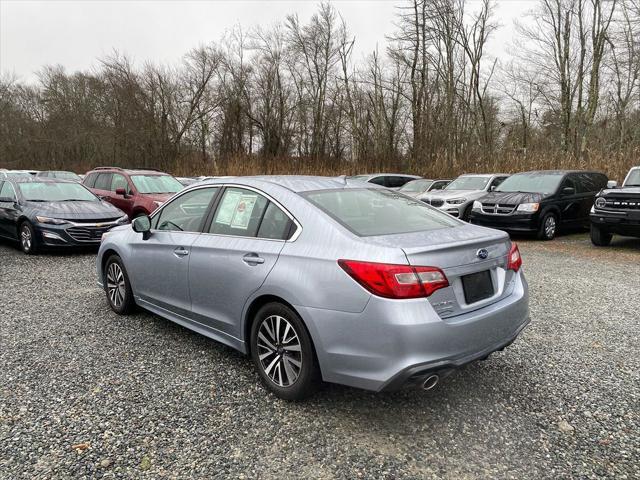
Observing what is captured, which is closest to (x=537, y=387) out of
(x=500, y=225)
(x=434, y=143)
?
(x=500, y=225)

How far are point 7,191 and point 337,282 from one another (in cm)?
984

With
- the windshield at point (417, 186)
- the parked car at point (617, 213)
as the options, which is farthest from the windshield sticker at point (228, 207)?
the windshield at point (417, 186)

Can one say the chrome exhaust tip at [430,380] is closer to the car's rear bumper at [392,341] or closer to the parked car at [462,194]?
the car's rear bumper at [392,341]

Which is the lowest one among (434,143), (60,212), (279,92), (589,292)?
(589,292)

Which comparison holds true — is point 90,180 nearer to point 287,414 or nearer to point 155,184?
point 155,184

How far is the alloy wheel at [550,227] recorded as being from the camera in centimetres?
1117

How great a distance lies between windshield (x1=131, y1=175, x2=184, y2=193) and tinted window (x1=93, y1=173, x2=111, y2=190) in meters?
1.02

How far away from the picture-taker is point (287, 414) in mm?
3043

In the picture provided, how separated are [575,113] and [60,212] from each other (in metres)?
25.9

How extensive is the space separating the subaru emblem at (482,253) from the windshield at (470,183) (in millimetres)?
11674

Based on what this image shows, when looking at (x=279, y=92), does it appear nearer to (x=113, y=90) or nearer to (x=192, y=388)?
(x=113, y=90)

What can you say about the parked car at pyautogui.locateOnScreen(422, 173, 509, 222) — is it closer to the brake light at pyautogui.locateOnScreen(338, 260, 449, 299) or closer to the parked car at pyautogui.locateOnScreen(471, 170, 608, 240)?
the parked car at pyautogui.locateOnScreen(471, 170, 608, 240)

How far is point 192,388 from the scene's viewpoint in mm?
3396

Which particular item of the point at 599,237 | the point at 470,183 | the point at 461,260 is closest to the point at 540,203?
the point at 599,237
